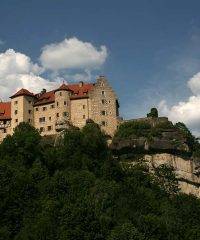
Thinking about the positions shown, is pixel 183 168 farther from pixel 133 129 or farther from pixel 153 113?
pixel 153 113

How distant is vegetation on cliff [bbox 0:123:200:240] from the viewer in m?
65.6

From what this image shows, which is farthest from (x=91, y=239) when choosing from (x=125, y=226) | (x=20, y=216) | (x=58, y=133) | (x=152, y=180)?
(x=58, y=133)

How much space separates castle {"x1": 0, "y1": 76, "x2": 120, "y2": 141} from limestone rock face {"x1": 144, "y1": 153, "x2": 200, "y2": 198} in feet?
28.1

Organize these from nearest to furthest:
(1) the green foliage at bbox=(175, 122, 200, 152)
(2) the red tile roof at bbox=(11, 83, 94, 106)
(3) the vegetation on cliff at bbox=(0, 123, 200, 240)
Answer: (3) the vegetation on cliff at bbox=(0, 123, 200, 240) < (1) the green foliage at bbox=(175, 122, 200, 152) < (2) the red tile roof at bbox=(11, 83, 94, 106)

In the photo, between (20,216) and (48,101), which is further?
(48,101)

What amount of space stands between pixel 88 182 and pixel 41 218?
35.3ft

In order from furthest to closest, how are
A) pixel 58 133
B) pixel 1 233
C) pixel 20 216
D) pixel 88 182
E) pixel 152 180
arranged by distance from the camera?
pixel 58 133 < pixel 152 180 < pixel 88 182 < pixel 20 216 < pixel 1 233

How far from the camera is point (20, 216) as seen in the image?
67.8 metres

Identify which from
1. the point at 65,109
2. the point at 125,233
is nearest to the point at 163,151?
the point at 65,109

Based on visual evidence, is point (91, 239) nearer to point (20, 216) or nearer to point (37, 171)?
point (20, 216)

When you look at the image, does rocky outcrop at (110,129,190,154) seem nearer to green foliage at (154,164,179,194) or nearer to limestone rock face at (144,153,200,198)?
limestone rock face at (144,153,200,198)

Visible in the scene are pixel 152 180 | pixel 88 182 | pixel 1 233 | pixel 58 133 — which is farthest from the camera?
pixel 58 133

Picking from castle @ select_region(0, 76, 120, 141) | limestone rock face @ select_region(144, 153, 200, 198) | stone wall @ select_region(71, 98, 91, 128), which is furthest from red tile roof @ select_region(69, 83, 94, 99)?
limestone rock face @ select_region(144, 153, 200, 198)

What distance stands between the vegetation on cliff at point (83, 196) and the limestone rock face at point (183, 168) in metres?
1.75
